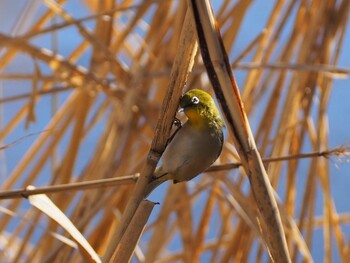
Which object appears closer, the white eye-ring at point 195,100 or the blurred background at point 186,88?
the white eye-ring at point 195,100

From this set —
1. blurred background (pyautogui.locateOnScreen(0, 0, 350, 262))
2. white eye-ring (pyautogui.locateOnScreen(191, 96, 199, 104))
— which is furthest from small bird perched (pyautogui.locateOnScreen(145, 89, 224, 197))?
blurred background (pyautogui.locateOnScreen(0, 0, 350, 262))

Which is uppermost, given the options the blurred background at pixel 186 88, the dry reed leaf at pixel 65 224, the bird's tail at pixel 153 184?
the blurred background at pixel 186 88

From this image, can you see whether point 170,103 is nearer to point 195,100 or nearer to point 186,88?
point 195,100

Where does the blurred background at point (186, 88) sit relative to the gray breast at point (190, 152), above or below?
above

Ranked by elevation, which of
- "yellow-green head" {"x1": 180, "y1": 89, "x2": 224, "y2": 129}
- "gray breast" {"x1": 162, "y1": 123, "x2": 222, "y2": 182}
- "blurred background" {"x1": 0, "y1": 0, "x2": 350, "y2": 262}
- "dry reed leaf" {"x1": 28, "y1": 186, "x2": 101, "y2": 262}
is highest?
"blurred background" {"x1": 0, "y1": 0, "x2": 350, "y2": 262}

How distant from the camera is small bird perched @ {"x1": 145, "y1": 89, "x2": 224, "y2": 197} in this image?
453mm

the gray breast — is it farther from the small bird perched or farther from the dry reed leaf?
the dry reed leaf

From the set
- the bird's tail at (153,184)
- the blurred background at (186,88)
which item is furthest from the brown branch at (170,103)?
the blurred background at (186,88)

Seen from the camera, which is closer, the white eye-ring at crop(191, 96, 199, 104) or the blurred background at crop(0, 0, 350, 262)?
the white eye-ring at crop(191, 96, 199, 104)

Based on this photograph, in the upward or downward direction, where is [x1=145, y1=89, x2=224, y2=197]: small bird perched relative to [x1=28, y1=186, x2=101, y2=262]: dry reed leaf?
upward

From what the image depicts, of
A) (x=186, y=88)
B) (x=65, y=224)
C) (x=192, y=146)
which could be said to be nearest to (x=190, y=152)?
(x=192, y=146)

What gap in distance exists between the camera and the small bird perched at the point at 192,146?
1.49 ft

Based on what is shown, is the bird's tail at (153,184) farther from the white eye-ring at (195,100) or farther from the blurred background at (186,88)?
the blurred background at (186,88)

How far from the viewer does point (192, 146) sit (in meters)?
0.46
